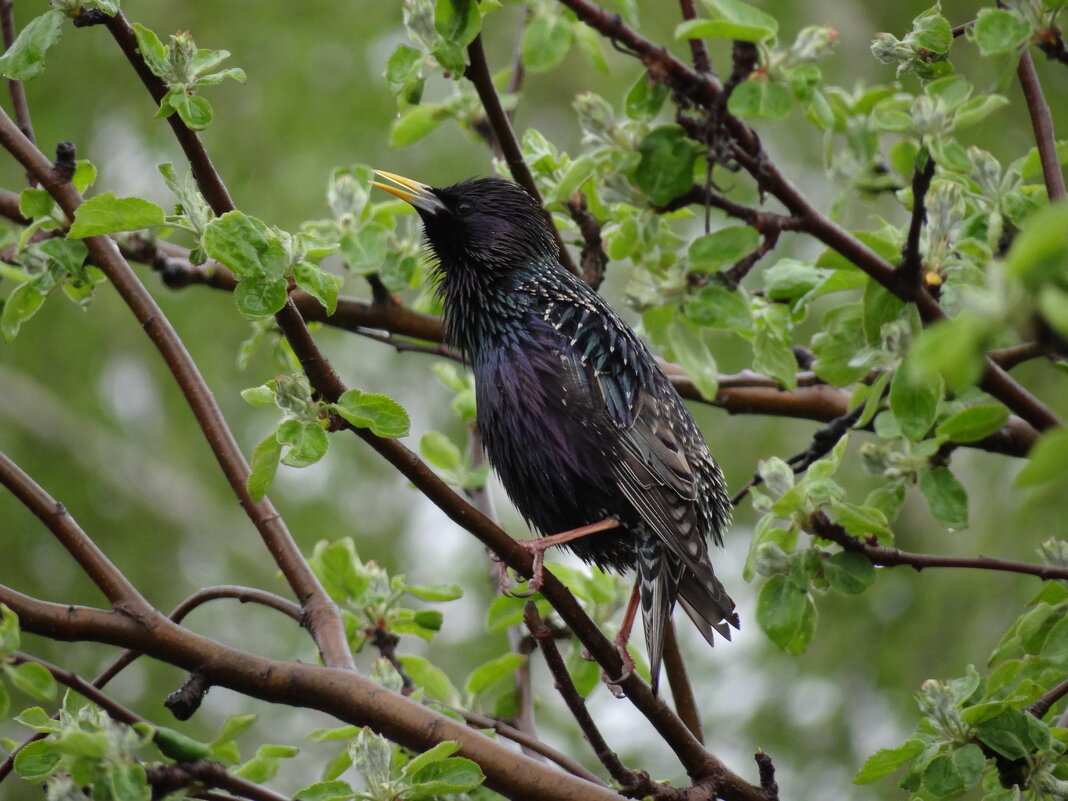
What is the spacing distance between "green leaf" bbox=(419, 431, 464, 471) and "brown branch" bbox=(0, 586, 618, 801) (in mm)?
949

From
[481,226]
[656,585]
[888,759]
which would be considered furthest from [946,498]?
[481,226]

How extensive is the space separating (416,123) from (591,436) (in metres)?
1.00

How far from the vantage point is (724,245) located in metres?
2.35

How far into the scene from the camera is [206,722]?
23.5ft

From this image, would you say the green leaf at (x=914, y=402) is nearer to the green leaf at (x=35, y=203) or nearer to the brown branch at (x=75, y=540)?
the brown branch at (x=75, y=540)

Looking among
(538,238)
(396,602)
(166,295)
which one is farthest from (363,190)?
(166,295)

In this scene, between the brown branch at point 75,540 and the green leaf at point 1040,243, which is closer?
the green leaf at point 1040,243

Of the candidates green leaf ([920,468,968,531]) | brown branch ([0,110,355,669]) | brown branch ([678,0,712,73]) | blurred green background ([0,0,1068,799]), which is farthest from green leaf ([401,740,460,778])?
blurred green background ([0,0,1068,799])

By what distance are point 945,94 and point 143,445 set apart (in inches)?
266

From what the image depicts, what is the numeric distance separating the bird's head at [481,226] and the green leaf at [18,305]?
134 cm

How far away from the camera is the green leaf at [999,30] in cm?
197

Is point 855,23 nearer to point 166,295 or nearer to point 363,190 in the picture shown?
point 166,295

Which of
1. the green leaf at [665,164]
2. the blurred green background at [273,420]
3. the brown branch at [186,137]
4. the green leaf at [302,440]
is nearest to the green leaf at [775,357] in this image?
A: the green leaf at [665,164]

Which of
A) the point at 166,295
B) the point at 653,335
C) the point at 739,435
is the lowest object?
the point at 653,335
